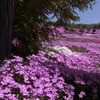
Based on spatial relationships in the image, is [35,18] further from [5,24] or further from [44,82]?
[44,82]

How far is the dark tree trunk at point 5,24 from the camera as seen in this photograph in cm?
962

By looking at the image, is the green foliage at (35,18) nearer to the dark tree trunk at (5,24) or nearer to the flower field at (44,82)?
the dark tree trunk at (5,24)

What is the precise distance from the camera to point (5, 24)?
9.68 m

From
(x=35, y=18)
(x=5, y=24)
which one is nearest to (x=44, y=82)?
(x=5, y=24)

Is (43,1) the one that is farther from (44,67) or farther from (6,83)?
(6,83)

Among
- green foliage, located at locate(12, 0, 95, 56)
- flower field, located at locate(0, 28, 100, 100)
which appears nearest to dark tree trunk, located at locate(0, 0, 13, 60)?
flower field, located at locate(0, 28, 100, 100)

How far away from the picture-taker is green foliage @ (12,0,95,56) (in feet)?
36.4

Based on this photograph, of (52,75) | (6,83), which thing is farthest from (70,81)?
(6,83)

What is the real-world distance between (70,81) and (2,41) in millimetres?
2071

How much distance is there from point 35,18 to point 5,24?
1857 millimetres

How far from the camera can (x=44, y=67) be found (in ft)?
29.4

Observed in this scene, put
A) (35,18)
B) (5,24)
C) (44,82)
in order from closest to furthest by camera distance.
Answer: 1. (44,82)
2. (5,24)
3. (35,18)

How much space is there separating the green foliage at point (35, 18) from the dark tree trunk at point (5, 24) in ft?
4.25

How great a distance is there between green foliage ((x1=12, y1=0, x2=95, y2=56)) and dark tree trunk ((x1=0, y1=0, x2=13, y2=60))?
1294 mm
